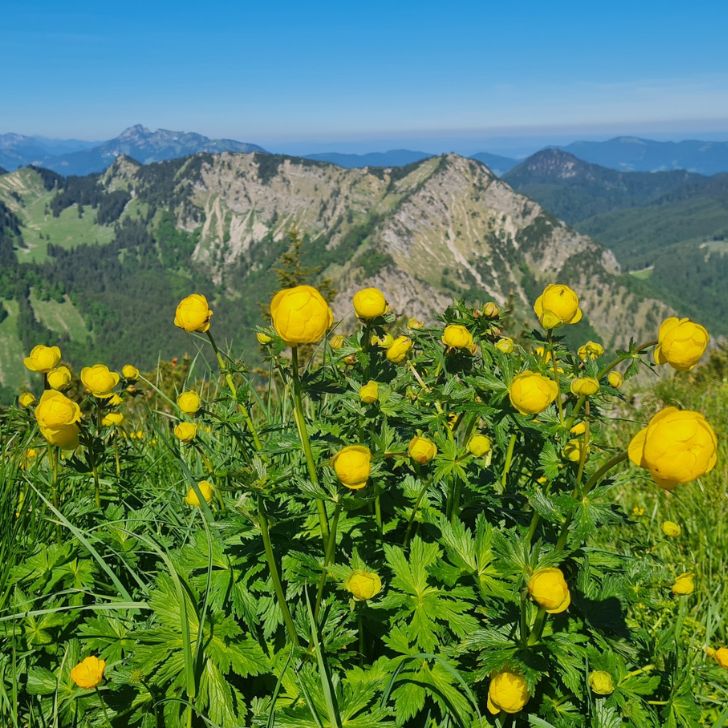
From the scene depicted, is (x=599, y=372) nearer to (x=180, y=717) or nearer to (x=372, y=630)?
(x=372, y=630)

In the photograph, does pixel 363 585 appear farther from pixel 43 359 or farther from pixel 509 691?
pixel 43 359

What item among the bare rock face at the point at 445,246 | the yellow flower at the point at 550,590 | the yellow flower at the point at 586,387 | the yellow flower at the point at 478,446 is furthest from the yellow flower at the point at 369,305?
the bare rock face at the point at 445,246

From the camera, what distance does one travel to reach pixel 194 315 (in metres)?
1.73

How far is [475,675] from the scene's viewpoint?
4.37ft

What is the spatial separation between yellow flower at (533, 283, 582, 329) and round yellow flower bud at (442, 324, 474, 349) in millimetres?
224

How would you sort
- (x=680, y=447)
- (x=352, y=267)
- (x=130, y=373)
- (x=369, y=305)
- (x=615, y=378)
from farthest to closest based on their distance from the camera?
(x=352, y=267) < (x=130, y=373) < (x=615, y=378) < (x=369, y=305) < (x=680, y=447)

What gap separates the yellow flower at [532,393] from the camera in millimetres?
1260

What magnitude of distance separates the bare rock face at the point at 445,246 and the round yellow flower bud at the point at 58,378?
121 metres

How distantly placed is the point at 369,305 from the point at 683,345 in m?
0.84

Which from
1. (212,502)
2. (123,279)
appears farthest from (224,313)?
(212,502)

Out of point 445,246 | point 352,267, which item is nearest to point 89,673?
point 352,267

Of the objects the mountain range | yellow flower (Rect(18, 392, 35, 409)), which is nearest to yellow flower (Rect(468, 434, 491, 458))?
yellow flower (Rect(18, 392, 35, 409))

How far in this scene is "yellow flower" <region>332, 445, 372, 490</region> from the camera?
1171 millimetres

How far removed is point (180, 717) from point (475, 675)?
2.61 feet
